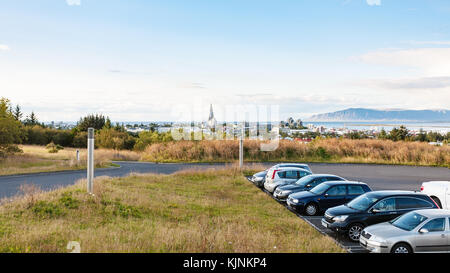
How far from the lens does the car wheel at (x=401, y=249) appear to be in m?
8.96

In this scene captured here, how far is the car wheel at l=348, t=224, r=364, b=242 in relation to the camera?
11039 mm

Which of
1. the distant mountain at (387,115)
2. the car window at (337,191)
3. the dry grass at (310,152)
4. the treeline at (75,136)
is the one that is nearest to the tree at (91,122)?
the treeline at (75,136)

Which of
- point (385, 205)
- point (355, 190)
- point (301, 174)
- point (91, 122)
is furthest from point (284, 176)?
point (91, 122)

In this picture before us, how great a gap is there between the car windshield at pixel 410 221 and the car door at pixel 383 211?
1.12 meters

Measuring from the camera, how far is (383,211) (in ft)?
36.9

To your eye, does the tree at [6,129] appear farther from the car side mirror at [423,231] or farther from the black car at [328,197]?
the car side mirror at [423,231]

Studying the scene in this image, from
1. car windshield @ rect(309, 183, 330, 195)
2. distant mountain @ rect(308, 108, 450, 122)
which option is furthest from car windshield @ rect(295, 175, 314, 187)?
distant mountain @ rect(308, 108, 450, 122)

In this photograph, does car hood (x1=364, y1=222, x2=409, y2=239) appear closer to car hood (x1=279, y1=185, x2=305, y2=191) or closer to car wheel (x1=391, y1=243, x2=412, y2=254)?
car wheel (x1=391, y1=243, x2=412, y2=254)

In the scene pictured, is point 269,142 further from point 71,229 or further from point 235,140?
point 71,229

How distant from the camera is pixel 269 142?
136 ft

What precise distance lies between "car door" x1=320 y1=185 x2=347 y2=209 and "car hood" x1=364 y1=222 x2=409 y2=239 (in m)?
4.29

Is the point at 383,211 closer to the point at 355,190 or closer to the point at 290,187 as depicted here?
the point at 355,190

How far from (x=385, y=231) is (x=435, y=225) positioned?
1195 millimetres
